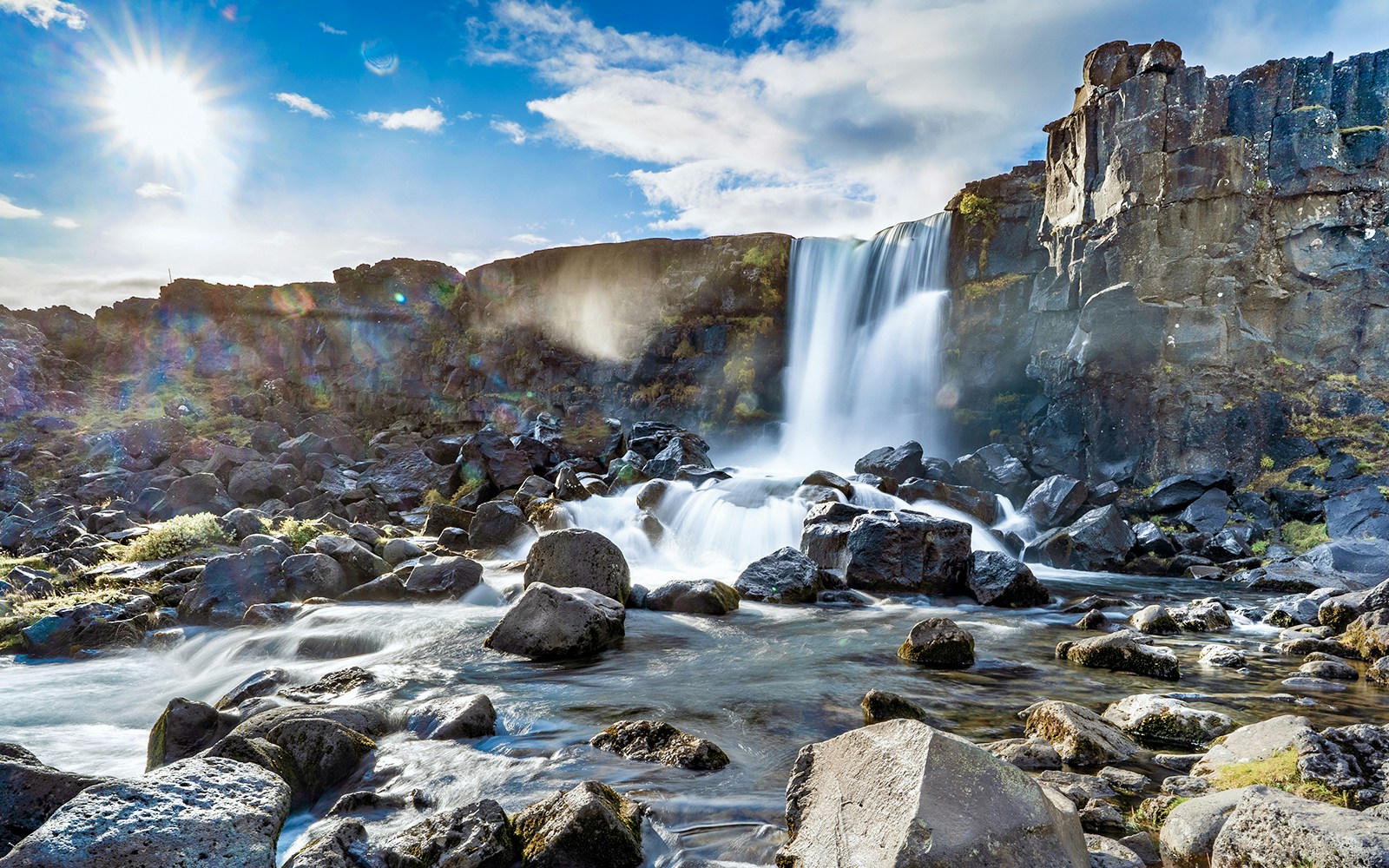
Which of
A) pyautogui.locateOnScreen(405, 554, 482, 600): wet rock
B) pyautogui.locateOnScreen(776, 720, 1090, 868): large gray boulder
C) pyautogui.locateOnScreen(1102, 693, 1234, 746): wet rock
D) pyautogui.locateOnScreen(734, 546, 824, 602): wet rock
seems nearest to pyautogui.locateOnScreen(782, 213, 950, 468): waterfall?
pyautogui.locateOnScreen(734, 546, 824, 602): wet rock

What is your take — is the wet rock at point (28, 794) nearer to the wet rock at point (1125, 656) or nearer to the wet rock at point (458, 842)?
the wet rock at point (458, 842)

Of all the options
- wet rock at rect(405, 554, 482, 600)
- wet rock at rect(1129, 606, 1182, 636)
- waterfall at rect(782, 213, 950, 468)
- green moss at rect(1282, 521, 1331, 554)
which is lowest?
wet rock at rect(405, 554, 482, 600)

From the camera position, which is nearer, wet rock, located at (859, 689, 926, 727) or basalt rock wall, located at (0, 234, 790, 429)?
wet rock, located at (859, 689, 926, 727)

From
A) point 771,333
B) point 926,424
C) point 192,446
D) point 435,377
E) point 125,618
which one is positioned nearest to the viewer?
point 125,618

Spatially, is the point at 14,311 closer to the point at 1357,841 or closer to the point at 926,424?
the point at 926,424

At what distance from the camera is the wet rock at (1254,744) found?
4914mm

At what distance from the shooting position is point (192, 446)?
88.5 feet

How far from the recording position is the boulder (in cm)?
1753

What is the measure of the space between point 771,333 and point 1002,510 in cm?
1881

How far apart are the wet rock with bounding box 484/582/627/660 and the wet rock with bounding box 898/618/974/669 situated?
12.3 ft

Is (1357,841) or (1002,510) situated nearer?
(1357,841)

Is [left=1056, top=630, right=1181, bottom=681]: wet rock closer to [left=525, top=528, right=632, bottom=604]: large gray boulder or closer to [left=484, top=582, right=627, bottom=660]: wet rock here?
[left=484, top=582, right=627, bottom=660]: wet rock

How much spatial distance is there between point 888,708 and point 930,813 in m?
3.55

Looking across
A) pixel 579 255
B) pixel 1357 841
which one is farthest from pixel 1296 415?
pixel 579 255
